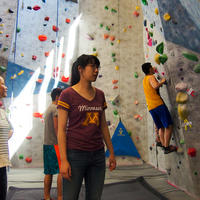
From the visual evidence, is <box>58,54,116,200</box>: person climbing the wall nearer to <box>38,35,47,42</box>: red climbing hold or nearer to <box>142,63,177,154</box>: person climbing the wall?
<box>142,63,177,154</box>: person climbing the wall

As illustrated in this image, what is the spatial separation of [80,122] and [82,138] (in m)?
0.09

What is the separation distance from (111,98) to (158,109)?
2077 millimetres

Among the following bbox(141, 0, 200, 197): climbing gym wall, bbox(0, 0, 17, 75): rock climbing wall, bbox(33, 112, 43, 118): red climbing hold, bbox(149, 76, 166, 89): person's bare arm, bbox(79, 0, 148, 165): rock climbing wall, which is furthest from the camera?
bbox(79, 0, 148, 165): rock climbing wall

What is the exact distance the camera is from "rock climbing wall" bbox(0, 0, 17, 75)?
442cm

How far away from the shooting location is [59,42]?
4848mm

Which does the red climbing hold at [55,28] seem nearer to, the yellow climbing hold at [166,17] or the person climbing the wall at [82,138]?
the yellow climbing hold at [166,17]

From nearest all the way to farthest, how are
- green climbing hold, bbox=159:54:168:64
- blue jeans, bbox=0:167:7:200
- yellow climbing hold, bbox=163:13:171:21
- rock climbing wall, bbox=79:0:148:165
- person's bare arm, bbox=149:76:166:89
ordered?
blue jeans, bbox=0:167:7:200 < yellow climbing hold, bbox=163:13:171:21 < green climbing hold, bbox=159:54:168:64 < person's bare arm, bbox=149:76:166:89 < rock climbing wall, bbox=79:0:148:165

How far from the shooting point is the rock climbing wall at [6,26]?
442 centimetres

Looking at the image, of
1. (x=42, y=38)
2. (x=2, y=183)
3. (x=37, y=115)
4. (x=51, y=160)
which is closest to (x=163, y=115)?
(x=51, y=160)

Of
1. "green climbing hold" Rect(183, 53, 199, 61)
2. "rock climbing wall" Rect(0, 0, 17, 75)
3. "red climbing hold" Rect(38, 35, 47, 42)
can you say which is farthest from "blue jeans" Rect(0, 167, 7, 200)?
"red climbing hold" Rect(38, 35, 47, 42)

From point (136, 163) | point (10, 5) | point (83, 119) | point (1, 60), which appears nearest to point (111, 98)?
point (136, 163)

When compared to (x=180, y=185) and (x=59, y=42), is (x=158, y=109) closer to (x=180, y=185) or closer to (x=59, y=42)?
(x=180, y=185)

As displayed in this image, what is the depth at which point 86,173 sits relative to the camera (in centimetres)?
134

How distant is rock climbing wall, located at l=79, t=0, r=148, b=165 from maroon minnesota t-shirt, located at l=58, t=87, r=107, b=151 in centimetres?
335
